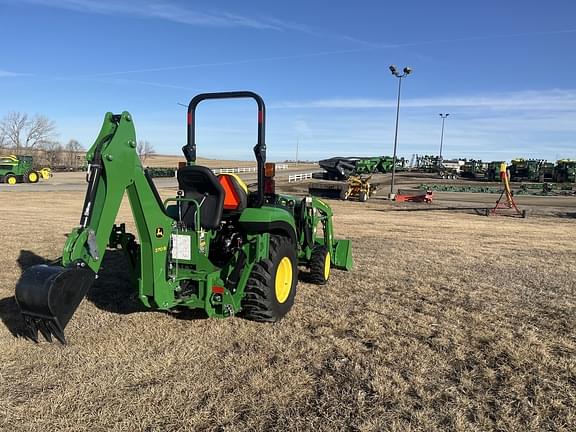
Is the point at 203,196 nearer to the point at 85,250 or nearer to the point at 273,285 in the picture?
the point at 273,285

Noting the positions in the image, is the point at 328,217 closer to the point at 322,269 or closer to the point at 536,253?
the point at 322,269

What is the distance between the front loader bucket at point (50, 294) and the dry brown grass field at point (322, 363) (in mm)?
436

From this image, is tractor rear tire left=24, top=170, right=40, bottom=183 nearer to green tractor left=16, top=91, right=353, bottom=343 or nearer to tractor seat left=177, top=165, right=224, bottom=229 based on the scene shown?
green tractor left=16, top=91, right=353, bottom=343

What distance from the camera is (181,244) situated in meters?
4.41

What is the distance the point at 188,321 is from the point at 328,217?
294 centimetres

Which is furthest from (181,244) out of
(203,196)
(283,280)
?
(283,280)

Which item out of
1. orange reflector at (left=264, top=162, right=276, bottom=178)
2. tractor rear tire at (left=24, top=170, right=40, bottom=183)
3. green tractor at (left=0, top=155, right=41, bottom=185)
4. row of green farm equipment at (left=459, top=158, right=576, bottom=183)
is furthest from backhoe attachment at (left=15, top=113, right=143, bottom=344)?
row of green farm equipment at (left=459, top=158, right=576, bottom=183)

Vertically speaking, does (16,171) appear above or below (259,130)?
below

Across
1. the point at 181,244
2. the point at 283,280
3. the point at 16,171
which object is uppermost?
the point at 181,244

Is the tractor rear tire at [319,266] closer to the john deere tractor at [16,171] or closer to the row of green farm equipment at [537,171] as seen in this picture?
the john deere tractor at [16,171]

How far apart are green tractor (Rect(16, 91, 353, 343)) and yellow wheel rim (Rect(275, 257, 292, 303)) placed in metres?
0.01

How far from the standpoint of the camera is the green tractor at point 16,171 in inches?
1262

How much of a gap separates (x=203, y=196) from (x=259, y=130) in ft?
2.80

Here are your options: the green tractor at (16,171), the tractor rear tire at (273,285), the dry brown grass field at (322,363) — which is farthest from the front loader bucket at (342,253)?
the green tractor at (16,171)
